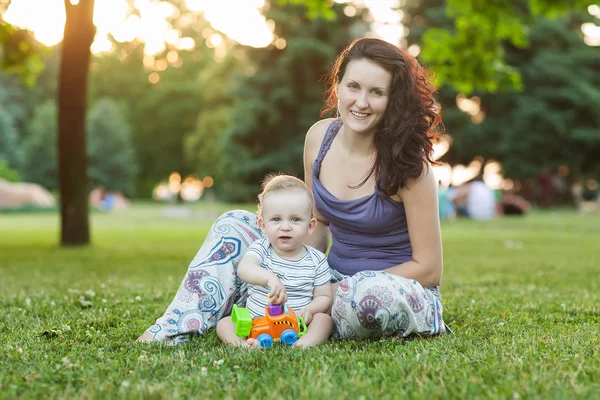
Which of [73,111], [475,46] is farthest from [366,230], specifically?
[475,46]

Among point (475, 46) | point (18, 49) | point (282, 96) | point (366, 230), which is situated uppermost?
point (282, 96)

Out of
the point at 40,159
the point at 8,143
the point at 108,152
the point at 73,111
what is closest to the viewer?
the point at 73,111

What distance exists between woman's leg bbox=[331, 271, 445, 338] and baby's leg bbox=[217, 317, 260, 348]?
0.47 m

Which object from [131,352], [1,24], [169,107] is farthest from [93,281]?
[169,107]

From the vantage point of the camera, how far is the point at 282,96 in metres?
34.2

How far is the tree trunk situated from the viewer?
34.6ft

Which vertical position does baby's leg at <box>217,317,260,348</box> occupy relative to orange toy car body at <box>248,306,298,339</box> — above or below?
below

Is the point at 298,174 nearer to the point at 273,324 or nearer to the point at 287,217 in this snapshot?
the point at 287,217

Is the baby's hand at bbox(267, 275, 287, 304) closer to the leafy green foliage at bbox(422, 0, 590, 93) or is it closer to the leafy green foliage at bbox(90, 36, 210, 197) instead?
the leafy green foliage at bbox(422, 0, 590, 93)

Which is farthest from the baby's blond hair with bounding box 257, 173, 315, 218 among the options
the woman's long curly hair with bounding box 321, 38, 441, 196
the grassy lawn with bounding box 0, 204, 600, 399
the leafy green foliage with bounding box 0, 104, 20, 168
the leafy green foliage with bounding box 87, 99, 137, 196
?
the leafy green foliage with bounding box 87, 99, 137, 196

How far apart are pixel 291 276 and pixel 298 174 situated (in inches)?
628

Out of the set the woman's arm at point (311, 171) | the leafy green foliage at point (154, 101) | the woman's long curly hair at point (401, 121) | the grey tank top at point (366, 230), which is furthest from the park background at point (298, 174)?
the leafy green foliage at point (154, 101)

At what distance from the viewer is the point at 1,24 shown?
11.5 metres

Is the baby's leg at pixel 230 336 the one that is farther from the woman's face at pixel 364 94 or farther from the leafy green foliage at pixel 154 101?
the leafy green foliage at pixel 154 101
